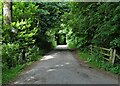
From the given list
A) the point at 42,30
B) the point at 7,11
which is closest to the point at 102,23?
the point at 7,11

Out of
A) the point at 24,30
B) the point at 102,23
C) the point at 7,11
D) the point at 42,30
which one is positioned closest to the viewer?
the point at 102,23

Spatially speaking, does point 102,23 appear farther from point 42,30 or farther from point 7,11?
point 42,30

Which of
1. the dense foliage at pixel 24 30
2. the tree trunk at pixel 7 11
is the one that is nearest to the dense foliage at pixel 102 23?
the dense foliage at pixel 24 30

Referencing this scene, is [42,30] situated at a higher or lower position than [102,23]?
lower

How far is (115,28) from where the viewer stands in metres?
10.8

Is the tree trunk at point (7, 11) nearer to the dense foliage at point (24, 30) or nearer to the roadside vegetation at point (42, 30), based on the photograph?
the roadside vegetation at point (42, 30)

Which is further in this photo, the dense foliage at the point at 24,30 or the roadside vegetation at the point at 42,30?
the dense foliage at the point at 24,30

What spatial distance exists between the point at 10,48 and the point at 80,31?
10.3 meters

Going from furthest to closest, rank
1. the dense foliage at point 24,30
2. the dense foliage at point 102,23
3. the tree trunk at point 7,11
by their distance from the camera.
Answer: the tree trunk at point 7,11 < the dense foliage at point 24,30 < the dense foliage at point 102,23

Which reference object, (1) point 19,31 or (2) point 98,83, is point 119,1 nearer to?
(2) point 98,83

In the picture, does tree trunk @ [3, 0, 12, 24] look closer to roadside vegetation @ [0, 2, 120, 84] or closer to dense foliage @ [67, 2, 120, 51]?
roadside vegetation @ [0, 2, 120, 84]

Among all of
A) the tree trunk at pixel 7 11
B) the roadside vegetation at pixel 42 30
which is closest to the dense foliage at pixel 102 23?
the roadside vegetation at pixel 42 30

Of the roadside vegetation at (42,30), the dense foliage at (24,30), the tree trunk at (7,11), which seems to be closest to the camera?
the roadside vegetation at (42,30)

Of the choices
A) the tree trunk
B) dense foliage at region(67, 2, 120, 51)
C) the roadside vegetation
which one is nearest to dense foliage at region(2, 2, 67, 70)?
the roadside vegetation
